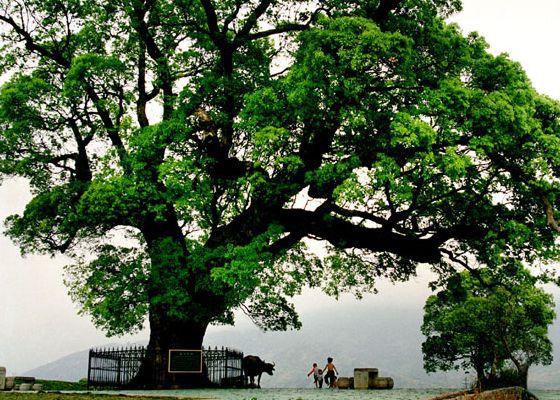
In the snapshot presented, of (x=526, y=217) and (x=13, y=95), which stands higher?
(x=13, y=95)

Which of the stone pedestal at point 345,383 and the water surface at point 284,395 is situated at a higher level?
the stone pedestal at point 345,383

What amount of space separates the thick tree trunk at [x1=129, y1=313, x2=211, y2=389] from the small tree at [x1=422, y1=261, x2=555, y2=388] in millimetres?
16349

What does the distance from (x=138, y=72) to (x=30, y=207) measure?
6.62m

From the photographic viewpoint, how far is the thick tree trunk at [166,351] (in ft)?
81.2

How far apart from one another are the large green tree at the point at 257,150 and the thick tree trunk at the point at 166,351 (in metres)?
0.08

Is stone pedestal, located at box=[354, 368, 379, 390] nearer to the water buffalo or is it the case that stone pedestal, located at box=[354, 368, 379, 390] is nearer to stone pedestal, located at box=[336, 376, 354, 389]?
stone pedestal, located at box=[336, 376, 354, 389]

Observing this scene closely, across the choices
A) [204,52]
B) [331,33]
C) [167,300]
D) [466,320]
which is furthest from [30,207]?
[466,320]

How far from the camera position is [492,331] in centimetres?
3812

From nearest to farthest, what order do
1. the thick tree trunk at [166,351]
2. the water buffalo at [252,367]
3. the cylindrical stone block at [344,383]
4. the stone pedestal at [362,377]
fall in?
the thick tree trunk at [166,351], the stone pedestal at [362,377], the cylindrical stone block at [344,383], the water buffalo at [252,367]

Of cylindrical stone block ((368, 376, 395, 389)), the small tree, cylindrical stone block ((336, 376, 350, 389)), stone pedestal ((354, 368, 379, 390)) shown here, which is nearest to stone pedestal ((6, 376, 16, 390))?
cylindrical stone block ((336, 376, 350, 389))

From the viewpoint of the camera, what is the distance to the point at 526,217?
23000 millimetres

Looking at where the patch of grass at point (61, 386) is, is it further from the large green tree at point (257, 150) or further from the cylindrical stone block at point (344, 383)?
the cylindrical stone block at point (344, 383)

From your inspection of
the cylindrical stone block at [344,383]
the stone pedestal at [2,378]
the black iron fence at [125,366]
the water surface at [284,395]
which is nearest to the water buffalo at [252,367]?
the black iron fence at [125,366]

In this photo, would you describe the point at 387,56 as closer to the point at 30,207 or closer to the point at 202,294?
the point at 202,294
